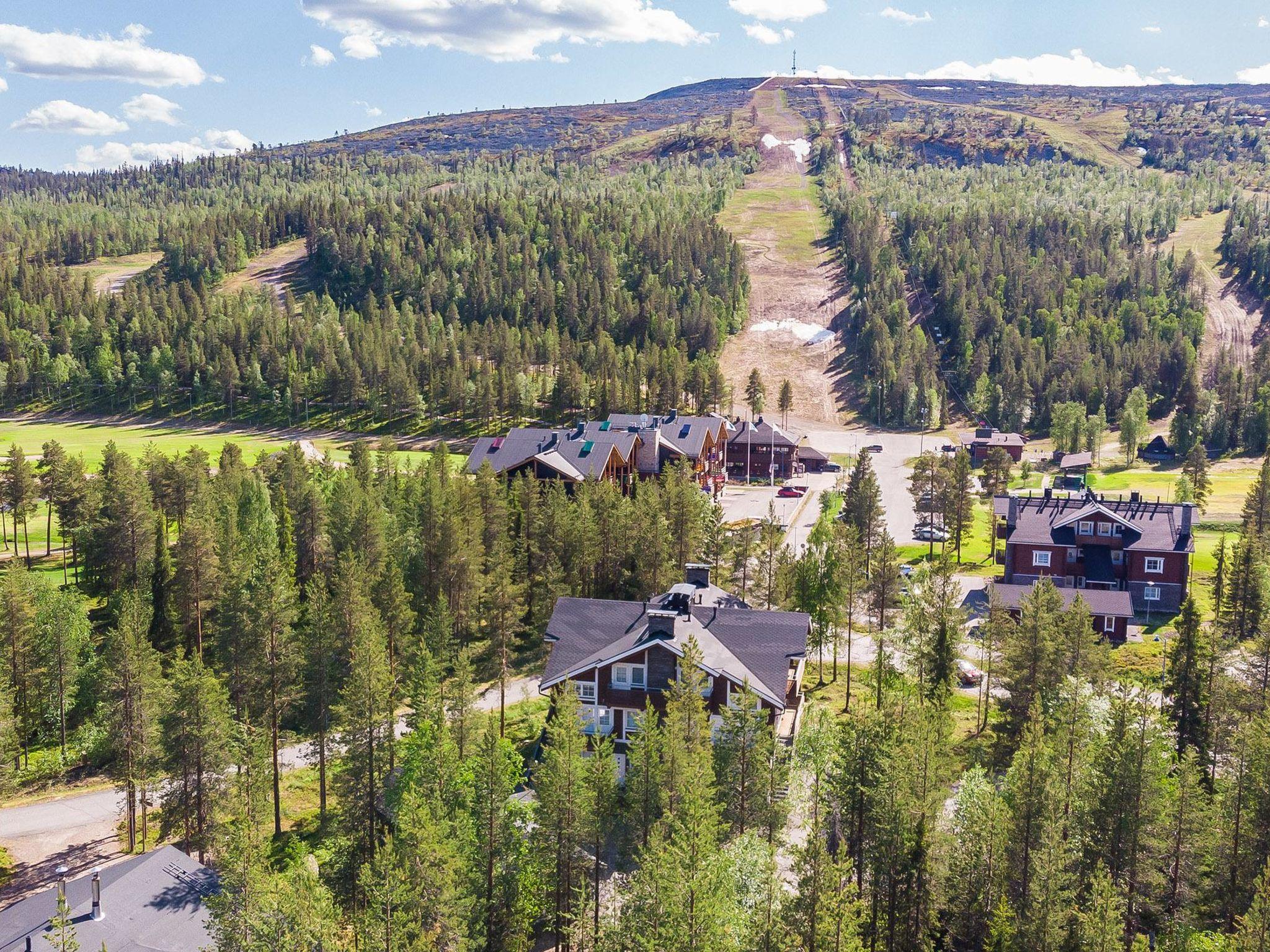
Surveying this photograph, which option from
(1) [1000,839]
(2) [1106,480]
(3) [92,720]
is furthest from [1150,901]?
(2) [1106,480]

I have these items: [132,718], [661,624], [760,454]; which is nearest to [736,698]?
[661,624]

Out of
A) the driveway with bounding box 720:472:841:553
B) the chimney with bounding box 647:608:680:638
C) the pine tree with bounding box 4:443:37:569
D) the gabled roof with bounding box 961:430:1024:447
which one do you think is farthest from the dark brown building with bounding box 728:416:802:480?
the chimney with bounding box 647:608:680:638

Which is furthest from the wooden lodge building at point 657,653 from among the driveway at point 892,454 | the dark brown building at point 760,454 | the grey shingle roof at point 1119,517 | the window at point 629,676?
the dark brown building at point 760,454

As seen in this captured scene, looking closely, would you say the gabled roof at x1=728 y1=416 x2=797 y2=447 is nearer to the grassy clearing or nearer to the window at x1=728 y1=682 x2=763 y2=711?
the grassy clearing

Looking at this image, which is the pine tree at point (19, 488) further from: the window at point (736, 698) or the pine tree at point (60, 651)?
the window at point (736, 698)

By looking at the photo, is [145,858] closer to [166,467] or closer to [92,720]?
[92,720]
